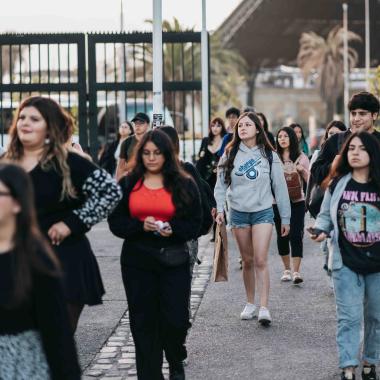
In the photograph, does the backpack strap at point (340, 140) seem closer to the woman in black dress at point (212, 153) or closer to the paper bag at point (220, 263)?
the paper bag at point (220, 263)

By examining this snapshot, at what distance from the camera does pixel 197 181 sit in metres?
6.66

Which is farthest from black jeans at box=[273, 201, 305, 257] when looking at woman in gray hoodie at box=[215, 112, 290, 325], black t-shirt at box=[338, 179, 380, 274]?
black t-shirt at box=[338, 179, 380, 274]

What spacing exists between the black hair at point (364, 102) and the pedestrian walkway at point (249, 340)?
1.73 metres

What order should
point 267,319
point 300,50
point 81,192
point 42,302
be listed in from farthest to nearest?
point 300,50, point 267,319, point 81,192, point 42,302

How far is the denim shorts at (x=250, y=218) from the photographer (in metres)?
8.59

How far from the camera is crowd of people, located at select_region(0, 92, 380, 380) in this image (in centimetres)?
371

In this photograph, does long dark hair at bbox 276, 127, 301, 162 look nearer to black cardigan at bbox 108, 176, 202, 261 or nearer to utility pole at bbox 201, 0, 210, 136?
black cardigan at bbox 108, 176, 202, 261

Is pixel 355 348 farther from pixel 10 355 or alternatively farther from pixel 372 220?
pixel 10 355

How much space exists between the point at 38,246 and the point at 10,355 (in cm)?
45

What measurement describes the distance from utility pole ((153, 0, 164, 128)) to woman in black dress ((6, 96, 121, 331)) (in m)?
6.24

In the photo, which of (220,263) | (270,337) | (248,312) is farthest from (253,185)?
(270,337)

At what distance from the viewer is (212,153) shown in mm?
14000

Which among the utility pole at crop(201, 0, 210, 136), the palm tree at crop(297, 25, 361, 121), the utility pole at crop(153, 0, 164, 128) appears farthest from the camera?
the palm tree at crop(297, 25, 361, 121)

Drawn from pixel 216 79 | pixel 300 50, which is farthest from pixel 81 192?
pixel 300 50
